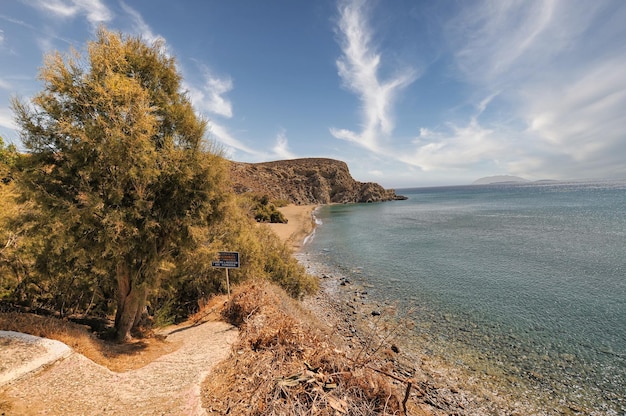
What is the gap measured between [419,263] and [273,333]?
20.2 m

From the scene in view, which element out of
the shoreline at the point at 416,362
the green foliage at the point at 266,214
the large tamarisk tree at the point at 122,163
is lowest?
the shoreline at the point at 416,362

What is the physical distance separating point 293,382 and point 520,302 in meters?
16.5

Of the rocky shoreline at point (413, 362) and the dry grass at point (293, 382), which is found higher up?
the dry grass at point (293, 382)

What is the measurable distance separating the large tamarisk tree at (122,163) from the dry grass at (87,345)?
1284 millimetres

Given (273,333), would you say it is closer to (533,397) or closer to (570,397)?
(533,397)

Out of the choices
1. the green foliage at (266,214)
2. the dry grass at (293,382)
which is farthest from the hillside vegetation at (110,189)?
the green foliage at (266,214)

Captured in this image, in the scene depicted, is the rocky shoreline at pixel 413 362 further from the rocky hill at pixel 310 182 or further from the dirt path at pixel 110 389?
the rocky hill at pixel 310 182

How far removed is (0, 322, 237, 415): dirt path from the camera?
4.79 metres

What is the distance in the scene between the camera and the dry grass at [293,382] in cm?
473

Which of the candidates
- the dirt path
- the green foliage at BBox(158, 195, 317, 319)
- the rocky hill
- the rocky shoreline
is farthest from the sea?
the rocky hill

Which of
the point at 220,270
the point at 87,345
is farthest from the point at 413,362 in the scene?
the point at 87,345

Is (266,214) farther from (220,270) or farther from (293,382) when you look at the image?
(293,382)

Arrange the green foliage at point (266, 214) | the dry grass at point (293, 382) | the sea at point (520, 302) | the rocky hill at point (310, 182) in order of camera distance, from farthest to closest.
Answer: the rocky hill at point (310, 182) < the green foliage at point (266, 214) < the sea at point (520, 302) < the dry grass at point (293, 382)

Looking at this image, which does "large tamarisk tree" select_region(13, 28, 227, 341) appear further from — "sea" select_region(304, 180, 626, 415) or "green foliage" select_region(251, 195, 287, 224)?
"green foliage" select_region(251, 195, 287, 224)
